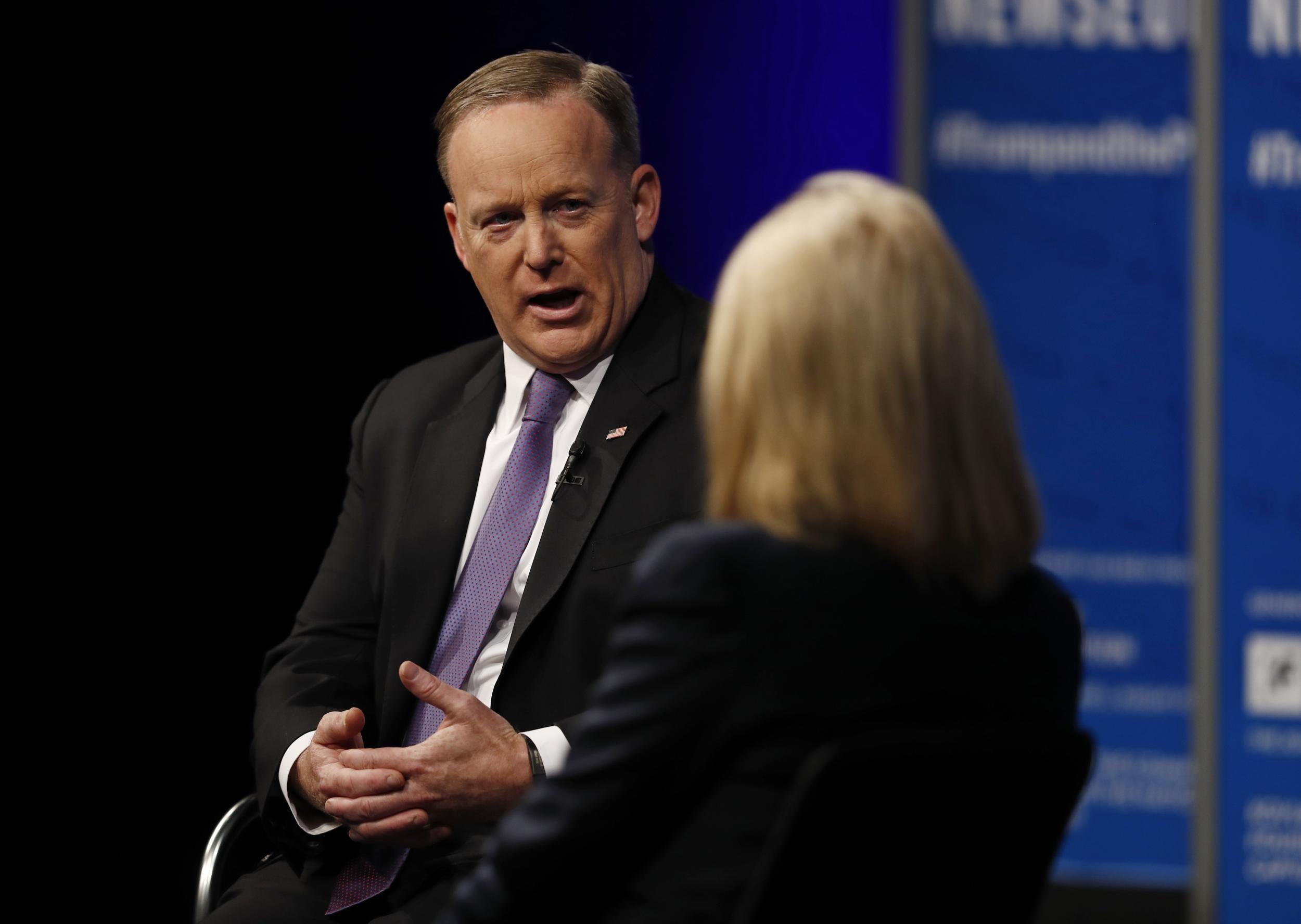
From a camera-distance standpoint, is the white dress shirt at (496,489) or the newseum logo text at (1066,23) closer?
the white dress shirt at (496,489)

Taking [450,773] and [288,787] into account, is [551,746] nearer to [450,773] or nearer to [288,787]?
[450,773]

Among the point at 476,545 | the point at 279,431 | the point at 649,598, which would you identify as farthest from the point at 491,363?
the point at 279,431

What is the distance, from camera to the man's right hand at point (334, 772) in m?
1.96

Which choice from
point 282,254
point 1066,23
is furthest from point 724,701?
point 282,254

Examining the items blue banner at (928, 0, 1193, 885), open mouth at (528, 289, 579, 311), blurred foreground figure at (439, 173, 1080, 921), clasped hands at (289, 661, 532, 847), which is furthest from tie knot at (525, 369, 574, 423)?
blue banner at (928, 0, 1193, 885)

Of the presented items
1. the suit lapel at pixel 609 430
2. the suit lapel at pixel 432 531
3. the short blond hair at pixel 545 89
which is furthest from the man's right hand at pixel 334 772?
the short blond hair at pixel 545 89

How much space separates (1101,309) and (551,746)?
197 centimetres

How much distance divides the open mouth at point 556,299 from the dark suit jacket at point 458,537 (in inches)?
4.1

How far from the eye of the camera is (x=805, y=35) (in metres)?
3.98

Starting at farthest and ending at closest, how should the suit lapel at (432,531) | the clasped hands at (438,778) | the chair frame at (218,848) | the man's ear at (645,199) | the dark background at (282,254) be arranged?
the dark background at (282,254), the man's ear at (645,199), the suit lapel at (432,531), the chair frame at (218,848), the clasped hands at (438,778)

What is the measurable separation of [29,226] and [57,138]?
22 centimetres

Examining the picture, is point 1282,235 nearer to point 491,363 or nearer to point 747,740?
point 491,363

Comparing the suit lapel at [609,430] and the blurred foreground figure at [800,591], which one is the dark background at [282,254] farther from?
the blurred foreground figure at [800,591]

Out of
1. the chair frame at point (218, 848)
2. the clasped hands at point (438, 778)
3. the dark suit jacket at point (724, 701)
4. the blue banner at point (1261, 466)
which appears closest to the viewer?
the dark suit jacket at point (724, 701)
